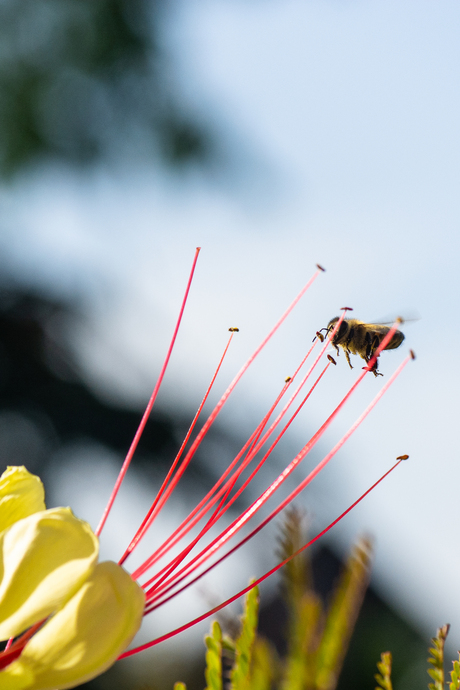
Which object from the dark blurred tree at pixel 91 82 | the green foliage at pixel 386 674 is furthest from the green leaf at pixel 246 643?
the dark blurred tree at pixel 91 82

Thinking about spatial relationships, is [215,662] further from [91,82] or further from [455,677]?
[91,82]

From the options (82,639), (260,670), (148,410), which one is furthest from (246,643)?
(148,410)

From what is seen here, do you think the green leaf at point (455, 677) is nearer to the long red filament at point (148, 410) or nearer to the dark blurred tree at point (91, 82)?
the long red filament at point (148, 410)

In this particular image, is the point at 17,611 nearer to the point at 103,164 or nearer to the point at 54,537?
the point at 54,537

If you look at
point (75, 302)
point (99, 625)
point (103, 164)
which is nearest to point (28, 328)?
point (75, 302)

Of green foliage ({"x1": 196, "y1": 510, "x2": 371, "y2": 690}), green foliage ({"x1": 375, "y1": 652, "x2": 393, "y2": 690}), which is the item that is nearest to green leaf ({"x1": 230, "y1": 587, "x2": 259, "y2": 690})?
green foliage ({"x1": 196, "y1": 510, "x2": 371, "y2": 690})

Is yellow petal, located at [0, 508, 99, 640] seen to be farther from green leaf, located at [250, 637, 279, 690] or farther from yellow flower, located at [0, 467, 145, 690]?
green leaf, located at [250, 637, 279, 690]
